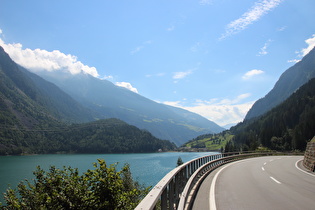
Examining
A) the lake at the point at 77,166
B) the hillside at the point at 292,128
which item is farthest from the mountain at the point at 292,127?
the lake at the point at 77,166

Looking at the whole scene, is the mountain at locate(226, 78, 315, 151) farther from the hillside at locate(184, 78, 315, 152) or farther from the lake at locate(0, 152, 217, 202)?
the lake at locate(0, 152, 217, 202)

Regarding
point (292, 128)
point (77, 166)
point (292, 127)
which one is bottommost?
point (77, 166)

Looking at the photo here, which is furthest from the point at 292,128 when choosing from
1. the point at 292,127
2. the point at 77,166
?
the point at 77,166

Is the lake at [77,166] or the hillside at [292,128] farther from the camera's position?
the hillside at [292,128]

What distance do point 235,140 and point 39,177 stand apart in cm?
16903

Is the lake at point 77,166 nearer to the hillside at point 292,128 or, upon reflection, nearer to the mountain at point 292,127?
the hillside at point 292,128

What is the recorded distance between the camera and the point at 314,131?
79.8 meters

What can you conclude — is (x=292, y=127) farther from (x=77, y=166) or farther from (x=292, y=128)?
(x=77, y=166)

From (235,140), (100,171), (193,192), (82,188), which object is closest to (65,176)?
(82,188)

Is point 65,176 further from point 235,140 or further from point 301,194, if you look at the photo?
point 235,140

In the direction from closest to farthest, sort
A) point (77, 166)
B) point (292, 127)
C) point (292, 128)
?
point (77, 166), point (292, 128), point (292, 127)

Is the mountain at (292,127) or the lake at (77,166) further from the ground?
the mountain at (292,127)

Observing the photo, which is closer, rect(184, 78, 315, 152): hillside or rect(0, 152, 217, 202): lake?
rect(0, 152, 217, 202): lake

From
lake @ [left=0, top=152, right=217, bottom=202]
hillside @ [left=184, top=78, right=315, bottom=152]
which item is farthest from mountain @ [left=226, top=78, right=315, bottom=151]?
lake @ [left=0, top=152, right=217, bottom=202]
